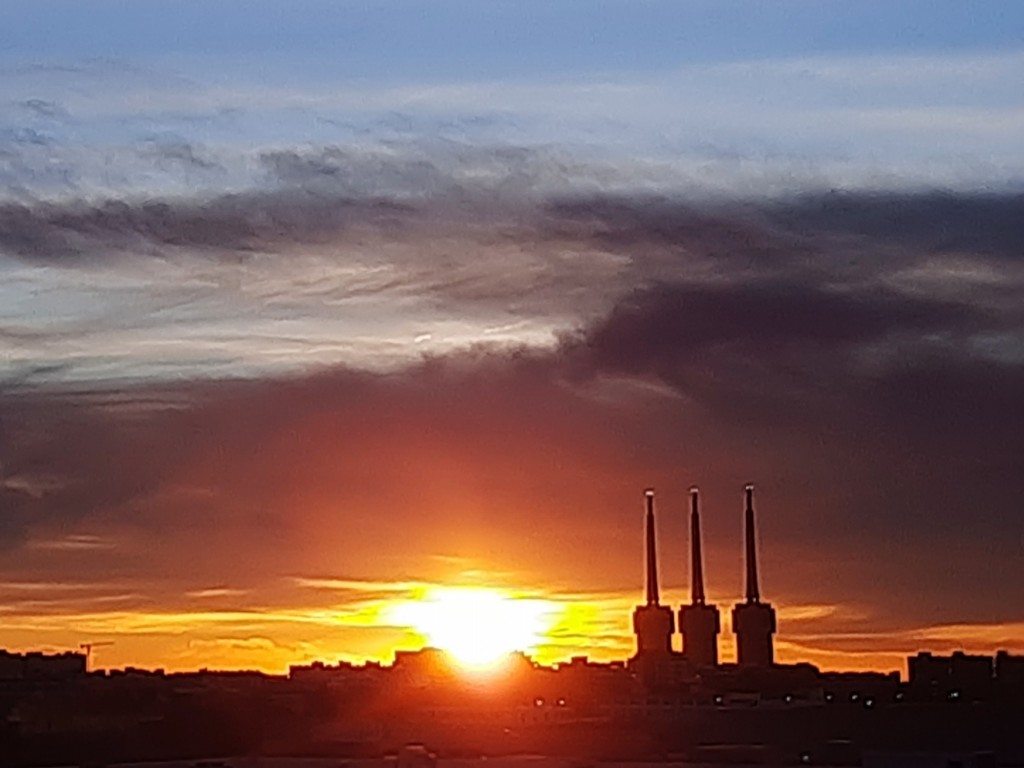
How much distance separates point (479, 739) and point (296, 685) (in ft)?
229

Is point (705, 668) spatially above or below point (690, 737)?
above

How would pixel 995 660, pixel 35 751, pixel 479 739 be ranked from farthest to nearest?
1. pixel 995 660
2. pixel 35 751
3. pixel 479 739

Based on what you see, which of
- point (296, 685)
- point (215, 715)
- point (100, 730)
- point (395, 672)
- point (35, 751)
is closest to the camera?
point (35, 751)

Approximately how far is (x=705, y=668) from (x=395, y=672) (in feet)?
87.7

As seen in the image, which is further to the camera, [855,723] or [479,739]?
[855,723]

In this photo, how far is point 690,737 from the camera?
11844 cm

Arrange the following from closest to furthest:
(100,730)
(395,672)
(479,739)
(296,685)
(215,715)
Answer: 1. (479,739)
2. (100,730)
3. (215,715)
4. (296,685)
5. (395,672)

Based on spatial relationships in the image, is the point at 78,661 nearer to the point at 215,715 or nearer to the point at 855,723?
the point at 215,715

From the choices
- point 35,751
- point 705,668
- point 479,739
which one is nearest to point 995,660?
point 705,668

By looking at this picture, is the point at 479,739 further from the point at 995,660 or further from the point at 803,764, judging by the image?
the point at 995,660

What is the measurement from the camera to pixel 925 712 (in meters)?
125

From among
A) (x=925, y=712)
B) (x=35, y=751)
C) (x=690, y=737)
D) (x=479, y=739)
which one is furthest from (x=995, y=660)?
(x=35, y=751)

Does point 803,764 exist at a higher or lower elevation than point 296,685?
lower

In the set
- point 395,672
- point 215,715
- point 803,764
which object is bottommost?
point 803,764
